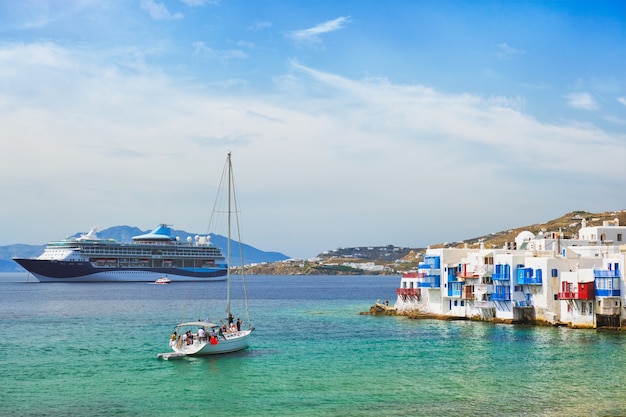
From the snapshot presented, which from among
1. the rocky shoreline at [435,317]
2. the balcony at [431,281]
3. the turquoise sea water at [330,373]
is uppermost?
the balcony at [431,281]

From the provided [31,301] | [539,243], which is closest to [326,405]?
[539,243]

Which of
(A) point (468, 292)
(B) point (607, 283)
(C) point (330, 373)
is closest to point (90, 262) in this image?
(A) point (468, 292)

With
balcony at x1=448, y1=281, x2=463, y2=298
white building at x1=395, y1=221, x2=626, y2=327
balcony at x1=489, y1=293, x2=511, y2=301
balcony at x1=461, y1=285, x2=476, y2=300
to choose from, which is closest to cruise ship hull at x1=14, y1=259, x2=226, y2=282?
white building at x1=395, y1=221, x2=626, y2=327

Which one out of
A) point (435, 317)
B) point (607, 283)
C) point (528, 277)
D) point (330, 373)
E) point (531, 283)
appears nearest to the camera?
point (330, 373)

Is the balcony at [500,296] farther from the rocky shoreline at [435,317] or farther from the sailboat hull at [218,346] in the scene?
the sailboat hull at [218,346]

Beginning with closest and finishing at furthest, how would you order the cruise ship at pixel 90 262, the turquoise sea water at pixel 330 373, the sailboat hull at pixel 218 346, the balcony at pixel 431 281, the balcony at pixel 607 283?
the turquoise sea water at pixel 330 373 < the sailboat hull at pixel 218 346 < the balcony at pixel 607 283 < the balcony at pixel 431 281 < the cruise ship at pixel 90 262

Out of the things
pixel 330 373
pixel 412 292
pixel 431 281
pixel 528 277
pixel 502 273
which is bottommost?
pixel 330 373

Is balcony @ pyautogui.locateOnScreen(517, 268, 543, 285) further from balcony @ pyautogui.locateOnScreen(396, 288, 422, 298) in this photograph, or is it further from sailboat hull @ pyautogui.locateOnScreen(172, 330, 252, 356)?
sailboat hull @ pyautogui.locateOnScreen(172, 330, 252, 356)

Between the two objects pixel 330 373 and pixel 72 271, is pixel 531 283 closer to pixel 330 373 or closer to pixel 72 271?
pixel 330 373

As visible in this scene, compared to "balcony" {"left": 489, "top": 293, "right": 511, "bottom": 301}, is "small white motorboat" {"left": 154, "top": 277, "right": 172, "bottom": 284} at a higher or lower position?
lower

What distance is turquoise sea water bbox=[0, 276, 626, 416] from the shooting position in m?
35.5

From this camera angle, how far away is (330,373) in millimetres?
44312

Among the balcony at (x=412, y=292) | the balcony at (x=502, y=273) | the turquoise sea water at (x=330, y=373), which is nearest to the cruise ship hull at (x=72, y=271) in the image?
the turquoise sea water at (x=330, y=373)

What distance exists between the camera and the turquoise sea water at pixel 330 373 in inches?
1396
